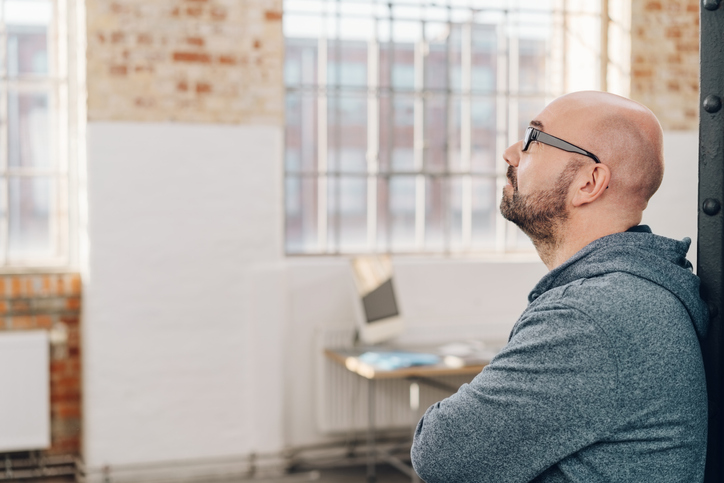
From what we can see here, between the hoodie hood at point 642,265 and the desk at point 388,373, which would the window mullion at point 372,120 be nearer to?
the desk at point 388,373

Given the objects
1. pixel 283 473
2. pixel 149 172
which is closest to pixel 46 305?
pixel 149 172

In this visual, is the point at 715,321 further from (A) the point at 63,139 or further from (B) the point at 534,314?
(A) the point at 63,139

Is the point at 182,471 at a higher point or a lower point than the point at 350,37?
lower

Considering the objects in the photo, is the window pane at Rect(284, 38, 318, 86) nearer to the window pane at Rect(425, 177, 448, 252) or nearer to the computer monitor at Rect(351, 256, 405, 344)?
the window pane at Rect(425, 177, 448, 252)

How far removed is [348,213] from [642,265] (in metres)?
3.85

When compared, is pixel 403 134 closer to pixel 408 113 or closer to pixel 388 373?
pixel 408 113

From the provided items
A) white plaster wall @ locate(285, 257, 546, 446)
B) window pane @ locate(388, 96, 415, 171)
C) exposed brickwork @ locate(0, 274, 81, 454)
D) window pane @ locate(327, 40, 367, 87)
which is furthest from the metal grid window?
window pane @ locate(388, 96, 415, 171)

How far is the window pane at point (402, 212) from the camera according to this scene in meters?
5.01

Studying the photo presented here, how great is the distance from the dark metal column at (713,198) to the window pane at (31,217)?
13.6 ft

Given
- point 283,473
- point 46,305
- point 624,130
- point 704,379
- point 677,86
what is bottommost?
point 283,473

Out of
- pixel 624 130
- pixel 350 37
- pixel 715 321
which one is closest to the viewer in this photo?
pixel 715 321

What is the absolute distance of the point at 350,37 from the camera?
491 cm

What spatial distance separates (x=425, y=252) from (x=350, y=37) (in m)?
1.50

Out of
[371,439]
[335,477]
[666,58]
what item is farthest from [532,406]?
[666,58]
